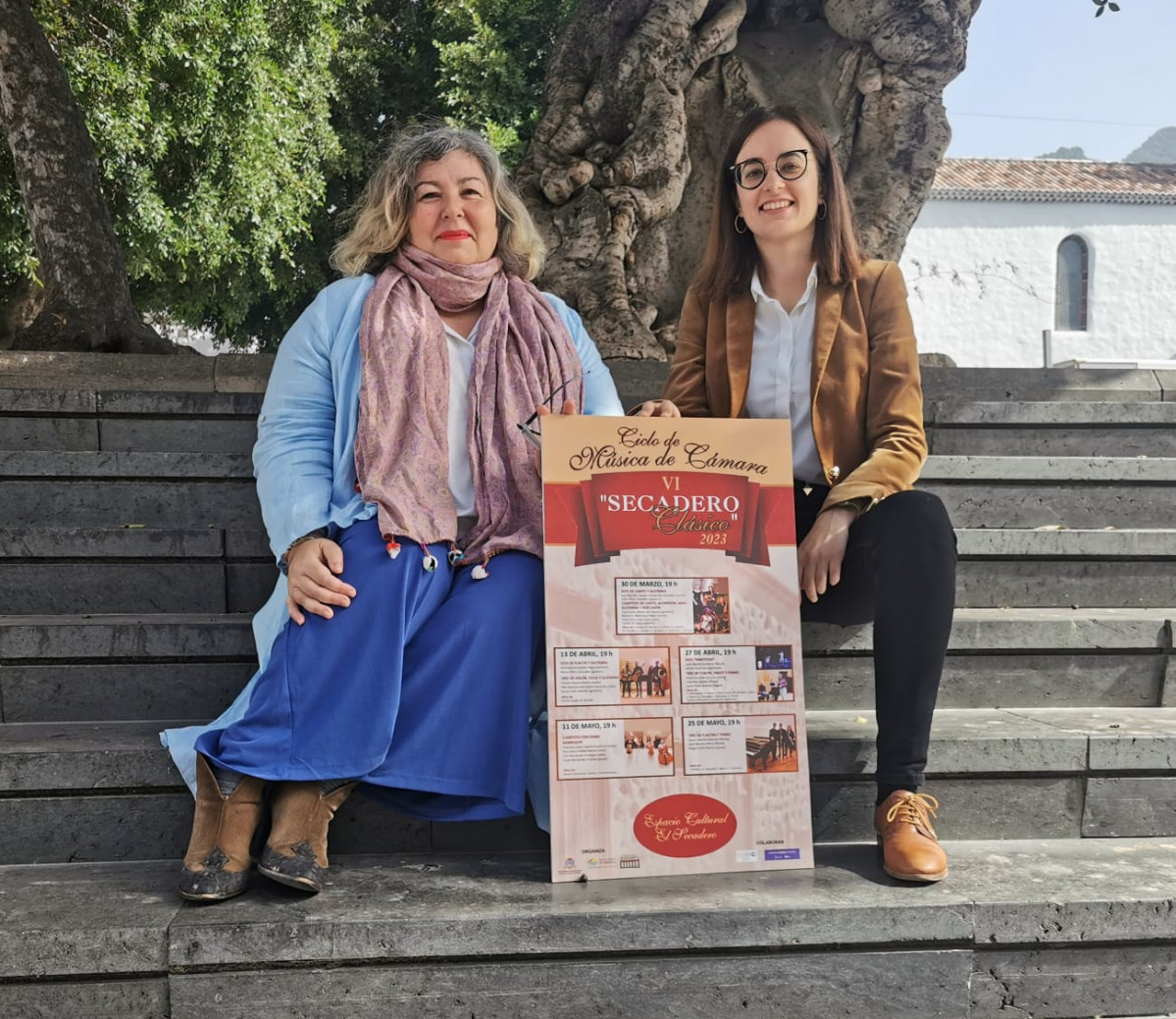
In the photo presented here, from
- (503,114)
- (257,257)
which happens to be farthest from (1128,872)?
(503,114)

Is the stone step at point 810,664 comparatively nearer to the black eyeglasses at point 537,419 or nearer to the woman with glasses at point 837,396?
the woman with glasses at point 837,396

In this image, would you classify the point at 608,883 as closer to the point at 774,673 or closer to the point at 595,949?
the point at 595,949

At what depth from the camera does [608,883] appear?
2.28 m

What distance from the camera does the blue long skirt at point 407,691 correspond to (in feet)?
7.59

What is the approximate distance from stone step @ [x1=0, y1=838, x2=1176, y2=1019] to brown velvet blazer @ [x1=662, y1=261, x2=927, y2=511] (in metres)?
0.99

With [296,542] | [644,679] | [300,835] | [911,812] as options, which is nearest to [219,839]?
[300,835]

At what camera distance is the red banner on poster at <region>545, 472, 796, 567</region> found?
7.82 feet

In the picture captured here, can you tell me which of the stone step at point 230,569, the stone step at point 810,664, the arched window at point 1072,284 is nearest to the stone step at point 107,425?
the stone step at point 230,569

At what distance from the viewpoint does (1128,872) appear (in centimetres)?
239

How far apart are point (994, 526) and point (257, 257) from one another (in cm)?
1293

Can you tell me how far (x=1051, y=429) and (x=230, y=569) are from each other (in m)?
3.24

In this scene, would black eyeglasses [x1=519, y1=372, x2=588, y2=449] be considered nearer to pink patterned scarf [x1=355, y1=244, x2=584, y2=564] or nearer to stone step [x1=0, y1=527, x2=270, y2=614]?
pink patterned scarf [x1=355, y1=244, x2=584, y2=564]

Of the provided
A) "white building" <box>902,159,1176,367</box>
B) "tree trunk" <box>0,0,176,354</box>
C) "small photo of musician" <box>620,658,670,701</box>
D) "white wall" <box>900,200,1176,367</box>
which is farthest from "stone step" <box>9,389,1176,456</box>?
"white building" <box>902,159,1176,367</box>

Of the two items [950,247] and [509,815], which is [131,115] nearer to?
[509,815]
